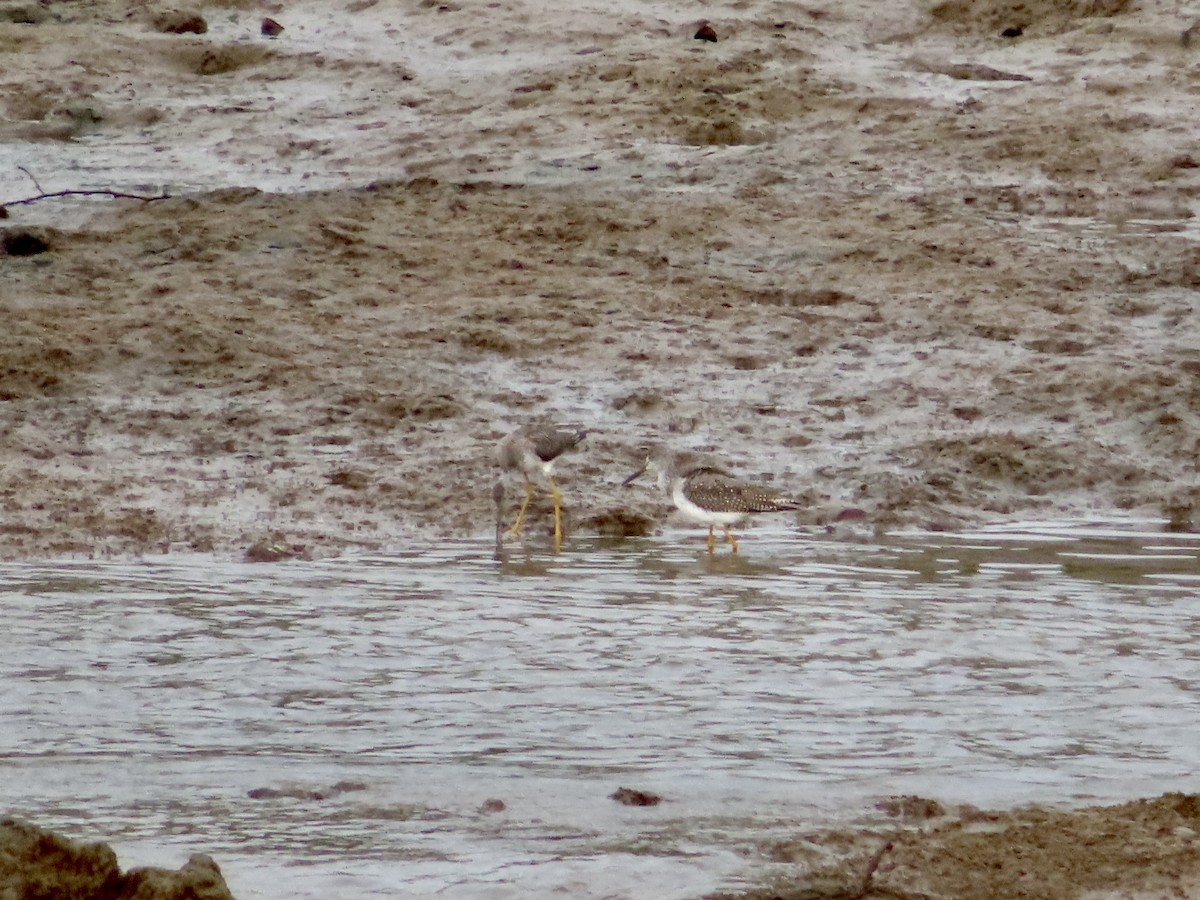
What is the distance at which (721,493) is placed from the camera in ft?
28.3

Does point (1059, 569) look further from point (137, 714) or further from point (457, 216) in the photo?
point (457, 216)

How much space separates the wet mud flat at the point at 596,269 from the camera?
9.28 meters

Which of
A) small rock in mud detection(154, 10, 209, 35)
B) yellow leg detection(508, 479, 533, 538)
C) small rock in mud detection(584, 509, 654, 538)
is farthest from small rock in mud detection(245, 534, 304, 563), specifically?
small rock in mud detection(154, 10, 209, 35)

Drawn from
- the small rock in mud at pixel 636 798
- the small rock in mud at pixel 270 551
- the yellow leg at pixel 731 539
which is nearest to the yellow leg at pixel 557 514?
the yellow leg at pixel 731 539

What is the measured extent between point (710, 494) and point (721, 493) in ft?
0.15

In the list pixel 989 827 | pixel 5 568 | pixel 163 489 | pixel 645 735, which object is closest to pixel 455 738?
pixel 645 735

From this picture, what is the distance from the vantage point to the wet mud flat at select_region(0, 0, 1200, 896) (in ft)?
30.5

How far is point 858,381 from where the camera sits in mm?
10234

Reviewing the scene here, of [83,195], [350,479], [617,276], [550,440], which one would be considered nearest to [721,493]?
[550,440]

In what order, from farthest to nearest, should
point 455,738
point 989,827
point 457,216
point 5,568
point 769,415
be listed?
point 457,216
point 769,415
point 5,568
point 455,738
point 989,827

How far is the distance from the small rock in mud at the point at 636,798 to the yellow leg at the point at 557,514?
335 centimetres

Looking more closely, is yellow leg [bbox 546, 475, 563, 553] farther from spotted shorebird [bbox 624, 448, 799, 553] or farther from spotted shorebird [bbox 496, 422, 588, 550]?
spotted shorebird [bbox 624, 448, 799, 553]

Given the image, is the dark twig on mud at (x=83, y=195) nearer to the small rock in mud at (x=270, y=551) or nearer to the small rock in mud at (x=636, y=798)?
the small rock in mud at (x=270, y=551)

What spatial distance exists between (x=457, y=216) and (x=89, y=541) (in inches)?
169
